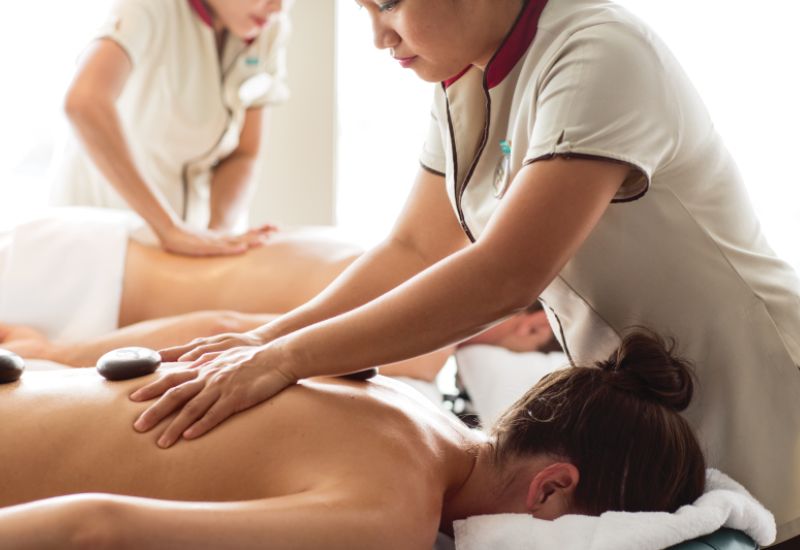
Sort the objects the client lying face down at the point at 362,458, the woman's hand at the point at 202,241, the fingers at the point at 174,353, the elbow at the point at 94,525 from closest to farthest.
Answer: the elbow at the point at 94,525, the client lying face down at the point at 362,458, the fingers at the point at 174,353, the woman's hand at the point at 202,241

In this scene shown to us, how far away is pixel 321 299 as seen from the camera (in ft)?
5.76

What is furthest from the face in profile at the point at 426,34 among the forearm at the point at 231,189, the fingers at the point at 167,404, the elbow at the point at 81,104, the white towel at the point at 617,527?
the forearm at the point at 231,189

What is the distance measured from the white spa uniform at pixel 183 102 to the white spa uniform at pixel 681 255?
1.35 m

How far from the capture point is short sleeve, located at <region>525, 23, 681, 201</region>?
131 cm

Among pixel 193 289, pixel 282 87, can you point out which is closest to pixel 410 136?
pixel 282 87

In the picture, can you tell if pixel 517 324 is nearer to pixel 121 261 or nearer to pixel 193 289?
pixel 193 289

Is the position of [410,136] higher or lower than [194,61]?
lower

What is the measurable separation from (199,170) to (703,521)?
200cm

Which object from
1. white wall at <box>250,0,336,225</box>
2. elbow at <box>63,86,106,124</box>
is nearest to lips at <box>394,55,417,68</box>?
elbow at <box>63,86,106,124</box>

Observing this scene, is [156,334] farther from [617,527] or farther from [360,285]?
[617,527]

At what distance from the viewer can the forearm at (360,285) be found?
67.5 inches

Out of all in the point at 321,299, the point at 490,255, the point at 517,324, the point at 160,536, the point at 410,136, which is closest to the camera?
the point at 160,536

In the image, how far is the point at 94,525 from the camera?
1084mm

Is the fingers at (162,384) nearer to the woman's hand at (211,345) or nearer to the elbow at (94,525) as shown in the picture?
the woman's hand at (211,345)
